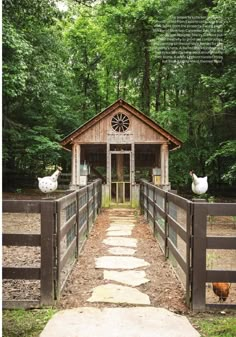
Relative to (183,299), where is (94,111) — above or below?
above

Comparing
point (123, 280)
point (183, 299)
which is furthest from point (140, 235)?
point (183, 299)

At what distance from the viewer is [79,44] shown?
34.1 metres

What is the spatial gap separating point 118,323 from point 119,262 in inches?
97.5

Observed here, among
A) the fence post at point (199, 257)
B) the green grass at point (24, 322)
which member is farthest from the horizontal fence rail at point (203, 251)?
the green grass at point (24, 322)

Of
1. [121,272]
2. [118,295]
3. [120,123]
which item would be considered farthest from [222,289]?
[120,123]

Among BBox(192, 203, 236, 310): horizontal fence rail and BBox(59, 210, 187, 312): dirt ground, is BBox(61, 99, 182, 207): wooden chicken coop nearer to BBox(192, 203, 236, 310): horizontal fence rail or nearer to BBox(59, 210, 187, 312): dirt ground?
BBox(59, 210, 187, 312): dirt ground

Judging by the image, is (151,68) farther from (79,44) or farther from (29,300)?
(29,300)

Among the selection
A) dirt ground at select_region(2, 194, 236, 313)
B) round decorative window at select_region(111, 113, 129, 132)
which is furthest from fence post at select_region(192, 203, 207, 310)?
round decorative window at select_region(111, 113, 129, 132)

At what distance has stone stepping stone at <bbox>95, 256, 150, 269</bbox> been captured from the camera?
227 inches

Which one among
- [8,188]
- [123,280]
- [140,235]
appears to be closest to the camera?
[123,280]

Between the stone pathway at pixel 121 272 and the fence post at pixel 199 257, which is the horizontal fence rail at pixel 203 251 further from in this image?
the stone pathway at pixel 121 272

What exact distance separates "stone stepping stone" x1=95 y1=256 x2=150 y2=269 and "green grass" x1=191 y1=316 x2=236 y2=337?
214 cm

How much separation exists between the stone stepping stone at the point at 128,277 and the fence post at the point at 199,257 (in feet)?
3.45

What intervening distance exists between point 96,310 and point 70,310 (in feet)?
0.83
